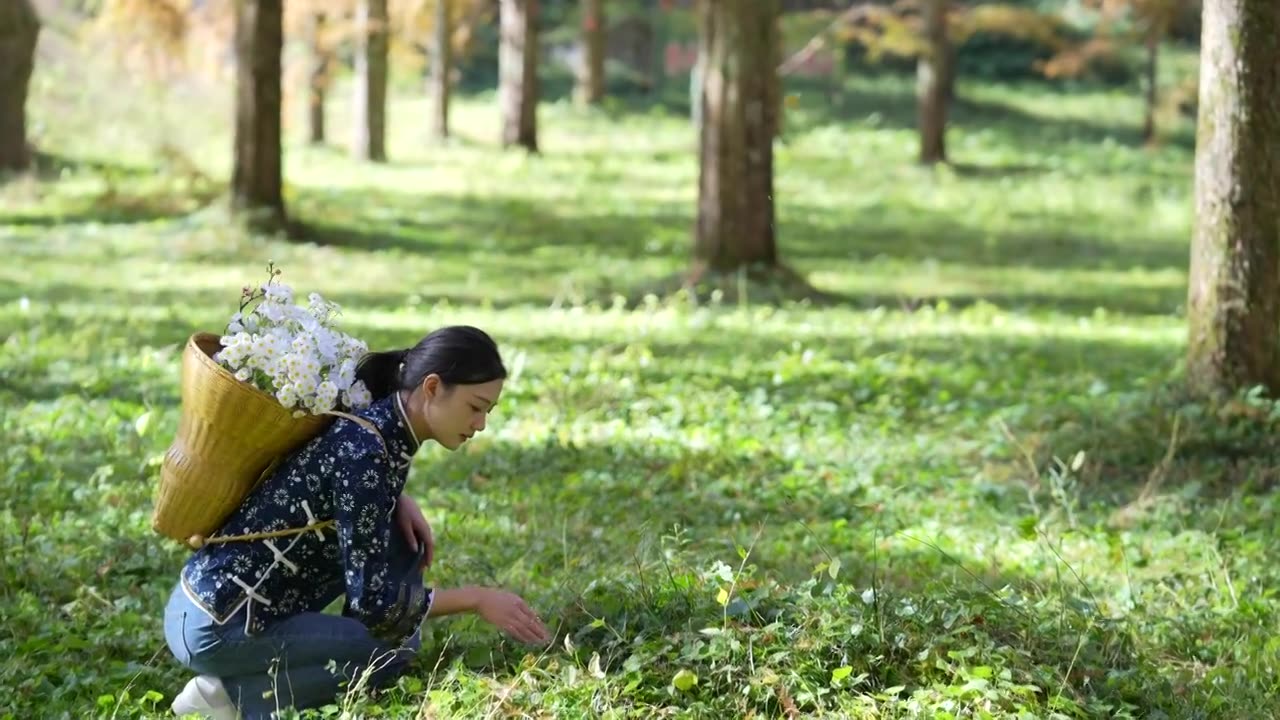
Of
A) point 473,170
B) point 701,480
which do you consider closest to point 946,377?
point 701,480

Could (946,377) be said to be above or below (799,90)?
below

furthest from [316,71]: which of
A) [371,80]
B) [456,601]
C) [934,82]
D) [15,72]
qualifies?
[456,601]

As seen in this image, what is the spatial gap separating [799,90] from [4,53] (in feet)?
65.7

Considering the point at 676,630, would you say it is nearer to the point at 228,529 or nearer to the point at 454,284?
the point at 228,529

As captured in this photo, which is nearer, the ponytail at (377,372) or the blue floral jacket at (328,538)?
the blue floral jacket at (328,538)

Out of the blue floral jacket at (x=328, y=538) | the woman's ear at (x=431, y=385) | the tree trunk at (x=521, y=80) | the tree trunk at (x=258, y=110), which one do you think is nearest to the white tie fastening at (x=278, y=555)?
the blue floral jacket at (x=328, y=538)

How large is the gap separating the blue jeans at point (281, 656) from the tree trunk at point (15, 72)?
20327 millimetres

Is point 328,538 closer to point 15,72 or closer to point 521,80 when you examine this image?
point 15,72

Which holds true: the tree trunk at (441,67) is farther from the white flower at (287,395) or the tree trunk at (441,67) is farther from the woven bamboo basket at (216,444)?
the white flower at (287,395)

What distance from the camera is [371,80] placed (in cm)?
2648

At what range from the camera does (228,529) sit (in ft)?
15.1

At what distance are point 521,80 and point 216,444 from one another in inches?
909

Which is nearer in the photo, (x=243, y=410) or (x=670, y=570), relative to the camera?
(x=243, y=410)

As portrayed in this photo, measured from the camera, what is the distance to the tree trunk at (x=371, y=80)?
26141mm
